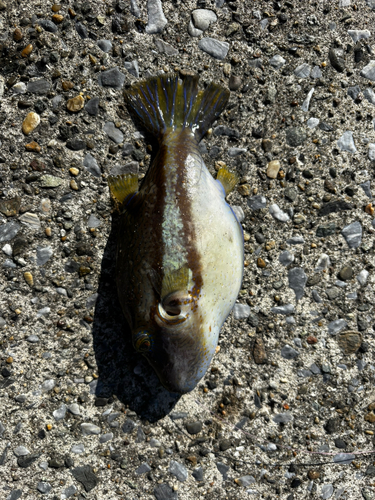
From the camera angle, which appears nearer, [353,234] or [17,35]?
[17,35]

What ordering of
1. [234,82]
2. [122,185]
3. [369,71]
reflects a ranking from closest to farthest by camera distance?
1. [122,185]
2. [234,82]
3. [369,71]

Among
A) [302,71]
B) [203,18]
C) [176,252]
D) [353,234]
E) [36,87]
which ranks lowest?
[353,234]

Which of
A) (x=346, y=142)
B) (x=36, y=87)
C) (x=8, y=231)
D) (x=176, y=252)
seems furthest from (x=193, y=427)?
(x=36, y=87)

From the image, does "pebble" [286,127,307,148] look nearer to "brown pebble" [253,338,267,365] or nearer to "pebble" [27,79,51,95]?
"brown pebble" [253,338,267,365]

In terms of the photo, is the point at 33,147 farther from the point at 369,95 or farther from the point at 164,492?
the point at 164,492

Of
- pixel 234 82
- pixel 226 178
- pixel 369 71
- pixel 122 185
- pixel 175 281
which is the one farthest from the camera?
pixel 369 71

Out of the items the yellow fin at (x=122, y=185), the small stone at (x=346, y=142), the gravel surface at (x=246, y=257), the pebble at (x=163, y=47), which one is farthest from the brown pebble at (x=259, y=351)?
the pebble at (x=163, y=47)

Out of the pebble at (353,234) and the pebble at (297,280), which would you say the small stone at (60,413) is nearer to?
the pebble at (297,280)

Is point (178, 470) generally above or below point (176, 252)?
below
